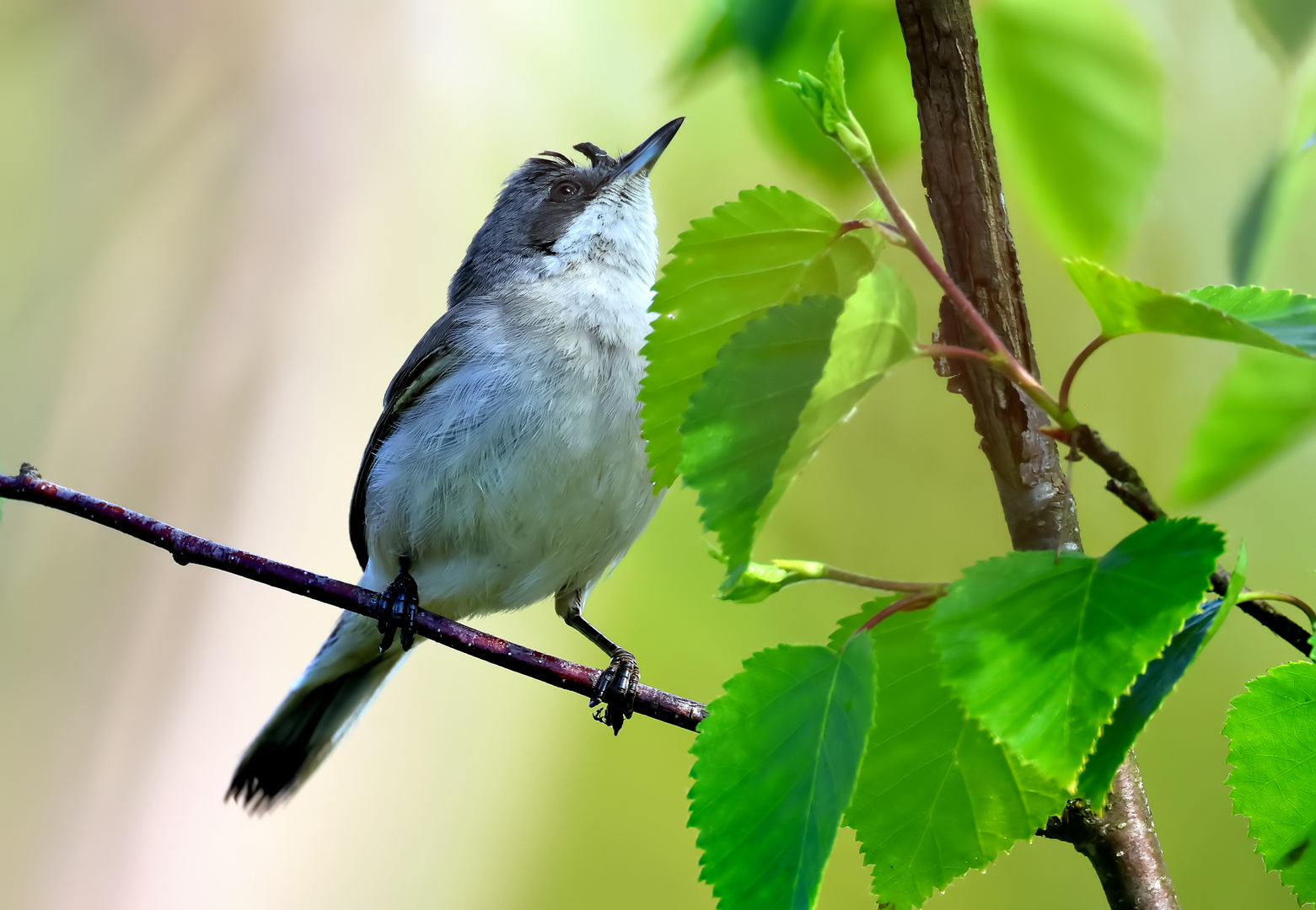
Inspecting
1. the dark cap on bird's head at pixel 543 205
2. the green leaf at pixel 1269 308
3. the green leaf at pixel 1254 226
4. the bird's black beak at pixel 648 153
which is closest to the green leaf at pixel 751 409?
the green leaf at pixel 1269 308

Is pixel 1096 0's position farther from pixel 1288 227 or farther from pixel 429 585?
pixel 429 585

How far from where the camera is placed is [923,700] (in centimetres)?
Result: 30

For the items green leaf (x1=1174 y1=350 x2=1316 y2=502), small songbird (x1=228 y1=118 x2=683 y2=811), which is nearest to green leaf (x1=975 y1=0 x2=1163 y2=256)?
green leaf (x1=1174 y1=350 x2=1316 y2=502)

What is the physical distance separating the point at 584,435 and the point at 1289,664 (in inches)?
26.5

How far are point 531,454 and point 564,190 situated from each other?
53cm

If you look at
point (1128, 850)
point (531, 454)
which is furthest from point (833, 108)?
point (531, 454)

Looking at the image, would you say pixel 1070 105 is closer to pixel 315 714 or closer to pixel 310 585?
pixel 310 585

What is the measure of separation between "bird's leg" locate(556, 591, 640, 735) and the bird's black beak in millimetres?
544

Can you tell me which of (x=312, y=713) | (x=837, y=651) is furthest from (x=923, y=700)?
(x=312, y=713)

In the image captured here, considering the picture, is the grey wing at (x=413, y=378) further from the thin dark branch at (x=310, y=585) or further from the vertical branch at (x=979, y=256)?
the vertical branch at (x=979, y=256)

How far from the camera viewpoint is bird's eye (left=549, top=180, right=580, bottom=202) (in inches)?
51.1

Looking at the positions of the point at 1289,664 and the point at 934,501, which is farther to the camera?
→ the point at 934,501

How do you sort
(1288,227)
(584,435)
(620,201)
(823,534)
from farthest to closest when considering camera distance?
(823,534)
(620,201)
(584,435)
(1288,227)

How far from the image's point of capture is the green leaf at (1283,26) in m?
0.39
